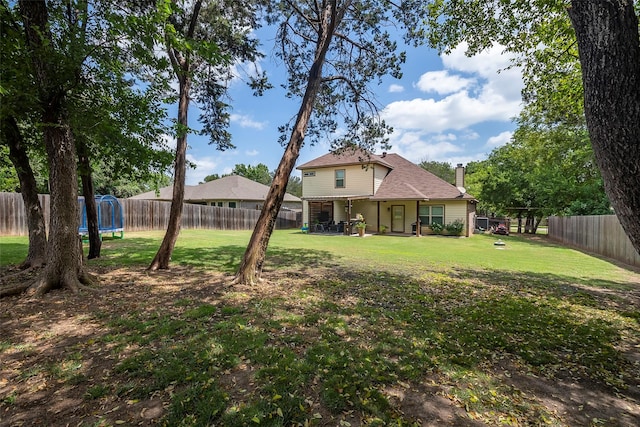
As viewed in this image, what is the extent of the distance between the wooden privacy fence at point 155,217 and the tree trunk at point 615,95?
19.0 m

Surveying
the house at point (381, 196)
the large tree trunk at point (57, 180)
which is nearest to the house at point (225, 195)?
the house at point (381, 196)

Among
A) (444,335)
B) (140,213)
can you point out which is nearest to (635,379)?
(444,335)

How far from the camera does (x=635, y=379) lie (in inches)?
118

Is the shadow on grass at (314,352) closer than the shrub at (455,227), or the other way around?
the shadow on grass at (314,352)

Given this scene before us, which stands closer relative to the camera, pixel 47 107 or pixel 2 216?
pixel 47 107

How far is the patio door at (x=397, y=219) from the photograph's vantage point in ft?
71.5

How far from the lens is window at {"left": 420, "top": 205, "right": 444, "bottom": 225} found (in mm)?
20484

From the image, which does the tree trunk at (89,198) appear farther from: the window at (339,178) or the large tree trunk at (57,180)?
the window at (339,178)

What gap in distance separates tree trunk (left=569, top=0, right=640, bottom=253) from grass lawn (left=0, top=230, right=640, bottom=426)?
5.79 ft

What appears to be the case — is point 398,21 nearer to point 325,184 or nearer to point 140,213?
point 325,184

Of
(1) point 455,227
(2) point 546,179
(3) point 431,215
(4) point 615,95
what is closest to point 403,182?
(3) point 431,215

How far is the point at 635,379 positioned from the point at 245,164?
64677mm

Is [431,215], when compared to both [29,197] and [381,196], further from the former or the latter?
[29,197]

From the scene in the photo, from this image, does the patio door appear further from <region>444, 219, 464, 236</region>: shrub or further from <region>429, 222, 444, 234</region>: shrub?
<region>444, 219, 464, 236</region>: shrub
